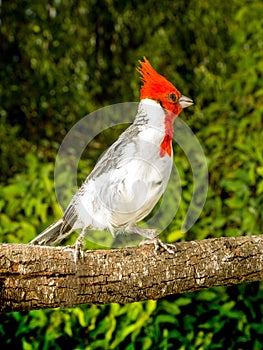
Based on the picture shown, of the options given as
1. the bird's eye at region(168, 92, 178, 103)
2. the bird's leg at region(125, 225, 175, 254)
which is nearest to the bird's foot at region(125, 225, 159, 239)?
the bird's leg at region(125, 225, 175, 254)

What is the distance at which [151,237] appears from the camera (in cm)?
181

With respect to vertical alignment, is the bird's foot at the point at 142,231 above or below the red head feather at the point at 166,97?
below

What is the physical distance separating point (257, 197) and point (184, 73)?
143cm

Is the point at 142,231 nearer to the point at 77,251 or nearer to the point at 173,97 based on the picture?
the point at 77,251

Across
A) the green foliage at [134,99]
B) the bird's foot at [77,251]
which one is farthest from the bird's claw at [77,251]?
the green foliage at [134,99]

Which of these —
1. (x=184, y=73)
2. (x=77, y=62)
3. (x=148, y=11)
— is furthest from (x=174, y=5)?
(x=77, y=62)

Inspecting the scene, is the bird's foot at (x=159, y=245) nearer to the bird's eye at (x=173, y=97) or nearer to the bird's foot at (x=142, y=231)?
the bird's foot at (x=142, y=231)

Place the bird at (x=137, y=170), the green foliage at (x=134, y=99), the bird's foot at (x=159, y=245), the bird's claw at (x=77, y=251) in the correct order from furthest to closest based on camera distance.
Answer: the green foliage at (x=134, y=99)
the bird's foot at (x=159, y=245)
the bird's claw at (x=77, y=251)
the bird at (x=137, y=170)

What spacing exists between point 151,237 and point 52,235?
0.27 metres

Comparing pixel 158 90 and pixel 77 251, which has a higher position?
pixel 158 90

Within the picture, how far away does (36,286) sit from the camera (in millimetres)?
1714

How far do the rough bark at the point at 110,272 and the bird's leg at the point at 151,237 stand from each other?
0.05 feet

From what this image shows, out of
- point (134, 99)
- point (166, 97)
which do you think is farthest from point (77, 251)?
point (134, 99)

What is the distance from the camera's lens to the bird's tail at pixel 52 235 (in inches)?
69.4
